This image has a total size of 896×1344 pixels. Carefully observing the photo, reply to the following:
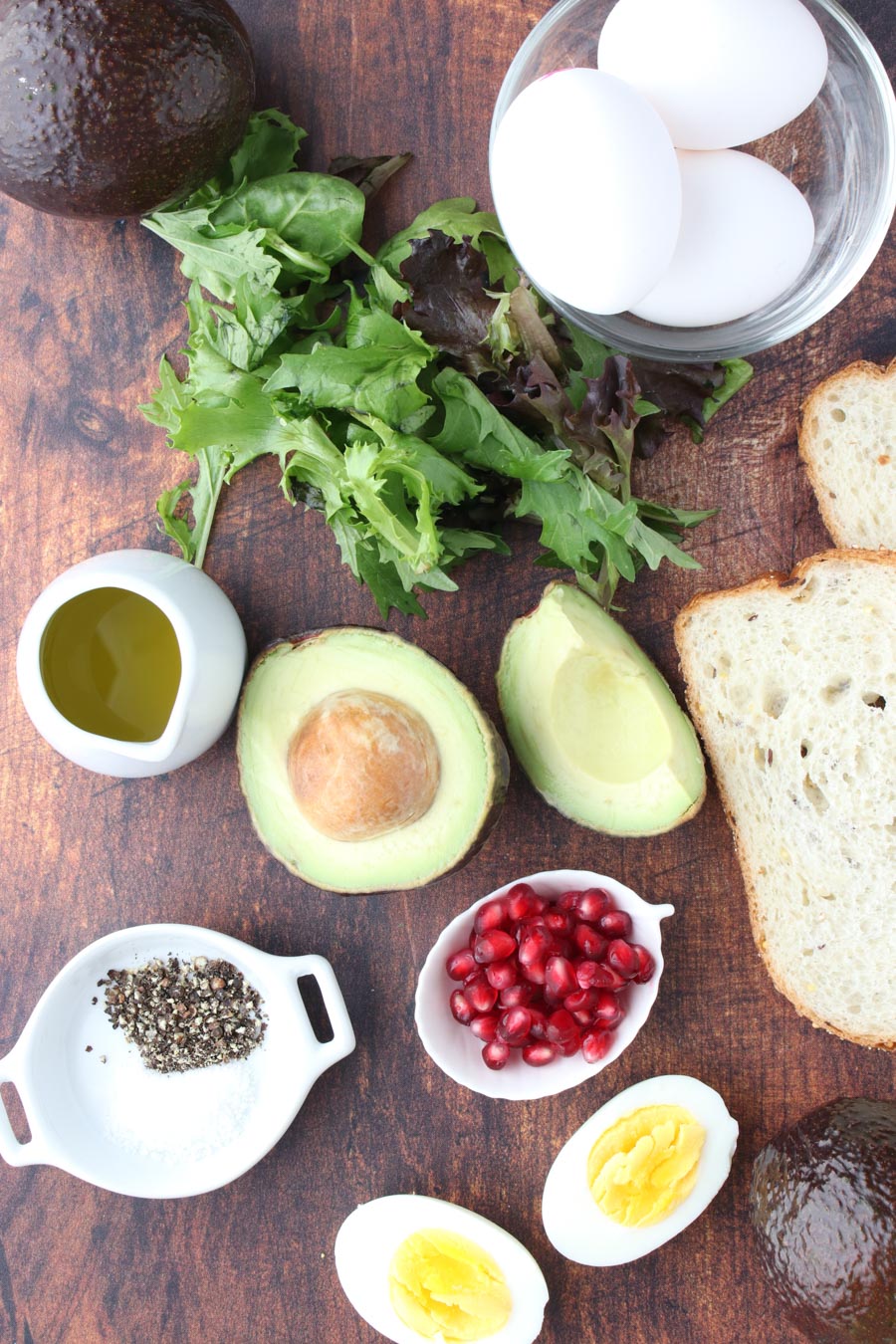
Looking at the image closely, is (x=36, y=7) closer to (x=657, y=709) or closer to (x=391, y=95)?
(x=391, y=95)

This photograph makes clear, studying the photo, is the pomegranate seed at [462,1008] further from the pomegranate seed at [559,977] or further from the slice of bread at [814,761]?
the slice of bread at [814,761]

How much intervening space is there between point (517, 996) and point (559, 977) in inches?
2.7

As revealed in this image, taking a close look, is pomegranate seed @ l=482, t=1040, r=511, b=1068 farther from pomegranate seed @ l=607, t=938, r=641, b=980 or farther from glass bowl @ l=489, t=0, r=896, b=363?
glass bowl @ l=489, t=0, r=896, b=363

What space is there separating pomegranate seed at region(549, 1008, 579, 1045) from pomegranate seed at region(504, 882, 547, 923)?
0.45 feet

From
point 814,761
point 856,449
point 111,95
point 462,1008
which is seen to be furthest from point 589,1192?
point 111,95

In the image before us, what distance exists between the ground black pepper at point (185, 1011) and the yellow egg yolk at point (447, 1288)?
0.37m

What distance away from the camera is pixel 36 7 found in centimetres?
125

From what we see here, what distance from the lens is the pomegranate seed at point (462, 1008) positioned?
4.67 feet

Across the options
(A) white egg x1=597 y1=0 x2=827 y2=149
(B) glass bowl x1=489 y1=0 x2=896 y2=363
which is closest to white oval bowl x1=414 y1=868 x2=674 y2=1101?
(B) glass bowl x1=489 y1=0 x2=896 y2=363

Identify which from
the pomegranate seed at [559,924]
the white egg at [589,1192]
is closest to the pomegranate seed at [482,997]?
the pomegranate seed at [559,924]

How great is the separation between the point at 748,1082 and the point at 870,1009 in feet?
0.69

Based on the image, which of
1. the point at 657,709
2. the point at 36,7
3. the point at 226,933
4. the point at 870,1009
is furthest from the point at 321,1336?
the point at 36,7

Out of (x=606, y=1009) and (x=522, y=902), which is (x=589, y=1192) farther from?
(x=522, y=902)

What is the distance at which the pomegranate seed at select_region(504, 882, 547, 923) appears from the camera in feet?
4.66
